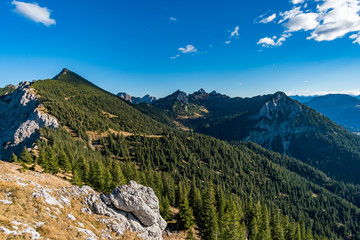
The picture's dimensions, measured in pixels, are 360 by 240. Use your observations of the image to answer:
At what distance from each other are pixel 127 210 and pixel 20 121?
165 m

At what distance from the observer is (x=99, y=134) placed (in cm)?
15600

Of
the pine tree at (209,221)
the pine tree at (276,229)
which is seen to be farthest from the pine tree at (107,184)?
the pine tree at (276,229)

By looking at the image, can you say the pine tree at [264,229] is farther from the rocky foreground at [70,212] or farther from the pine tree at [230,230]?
the rocky foreground at [70,212]

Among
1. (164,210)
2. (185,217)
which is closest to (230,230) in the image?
(185,217)

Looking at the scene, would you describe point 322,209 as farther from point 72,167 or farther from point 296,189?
point 72,167

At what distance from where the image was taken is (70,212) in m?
26.4

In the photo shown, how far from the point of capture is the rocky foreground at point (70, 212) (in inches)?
760

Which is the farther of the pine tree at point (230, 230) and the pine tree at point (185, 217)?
the pine tree at point (185, 217)

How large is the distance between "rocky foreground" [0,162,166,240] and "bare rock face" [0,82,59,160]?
9433 centimetres

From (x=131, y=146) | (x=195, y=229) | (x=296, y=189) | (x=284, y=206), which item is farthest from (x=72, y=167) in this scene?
(x=296, y=189)

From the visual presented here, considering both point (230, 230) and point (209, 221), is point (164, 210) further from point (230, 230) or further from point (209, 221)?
point (230, 230)

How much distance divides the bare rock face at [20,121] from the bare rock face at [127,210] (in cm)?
9637

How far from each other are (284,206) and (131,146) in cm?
14977

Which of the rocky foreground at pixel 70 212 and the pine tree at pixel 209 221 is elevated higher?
the rocky foreground at pixel 70 212
